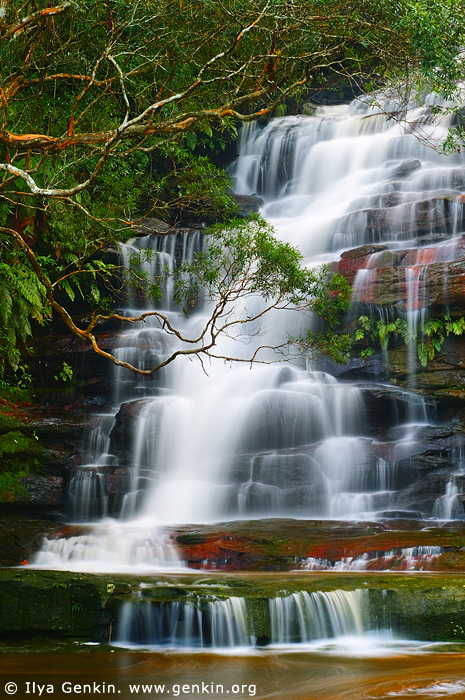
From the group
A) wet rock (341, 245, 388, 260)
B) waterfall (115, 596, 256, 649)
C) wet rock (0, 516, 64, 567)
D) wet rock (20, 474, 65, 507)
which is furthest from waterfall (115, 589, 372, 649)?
wet rock (341, 245, 388, 260)

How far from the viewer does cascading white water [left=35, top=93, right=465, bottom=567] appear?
11.6 metres

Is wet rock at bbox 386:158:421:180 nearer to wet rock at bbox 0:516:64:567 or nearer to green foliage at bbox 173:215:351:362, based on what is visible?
green foliage at bbox 173:215:351:362

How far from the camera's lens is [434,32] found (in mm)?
9500

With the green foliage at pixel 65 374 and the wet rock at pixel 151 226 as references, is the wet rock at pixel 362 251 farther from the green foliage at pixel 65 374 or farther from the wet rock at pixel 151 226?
the green foliage at pixel 65 374

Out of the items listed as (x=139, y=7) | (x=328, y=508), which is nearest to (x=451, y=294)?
(x=328, y=508)

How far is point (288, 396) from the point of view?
13547mm

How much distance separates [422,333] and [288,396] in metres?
3.62

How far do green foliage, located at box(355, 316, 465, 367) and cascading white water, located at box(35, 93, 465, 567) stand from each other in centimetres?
39

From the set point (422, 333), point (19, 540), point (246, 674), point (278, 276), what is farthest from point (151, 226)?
point (246, 674)

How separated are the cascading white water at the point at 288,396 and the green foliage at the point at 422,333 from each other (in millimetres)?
389

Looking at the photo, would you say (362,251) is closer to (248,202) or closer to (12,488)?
(248,202)

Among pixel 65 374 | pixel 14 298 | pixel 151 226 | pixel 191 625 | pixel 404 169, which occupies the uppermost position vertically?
pixel 404 169

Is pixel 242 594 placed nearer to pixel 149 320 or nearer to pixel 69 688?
pixel 69 688

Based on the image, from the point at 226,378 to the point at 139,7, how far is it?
8.22 m
